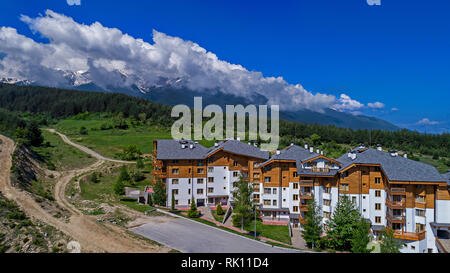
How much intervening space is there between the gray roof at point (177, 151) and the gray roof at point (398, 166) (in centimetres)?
2597

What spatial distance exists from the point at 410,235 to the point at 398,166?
9.15m

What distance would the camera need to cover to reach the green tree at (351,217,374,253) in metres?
30.1

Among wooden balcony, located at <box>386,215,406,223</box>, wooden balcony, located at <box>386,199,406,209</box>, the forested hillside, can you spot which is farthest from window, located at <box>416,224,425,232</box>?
the forested hillside

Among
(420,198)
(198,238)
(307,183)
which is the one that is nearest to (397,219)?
(420,198)

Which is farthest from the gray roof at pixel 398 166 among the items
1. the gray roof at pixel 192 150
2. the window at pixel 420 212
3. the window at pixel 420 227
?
the gray roof at pixel 192 150

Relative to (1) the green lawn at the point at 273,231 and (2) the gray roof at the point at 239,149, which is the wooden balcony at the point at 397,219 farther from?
(2) the gray roof at the point at 239,149

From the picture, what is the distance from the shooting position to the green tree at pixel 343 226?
33781 mm

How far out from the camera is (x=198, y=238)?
108 ft

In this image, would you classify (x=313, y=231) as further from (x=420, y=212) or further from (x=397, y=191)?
(x=420, y=212)
